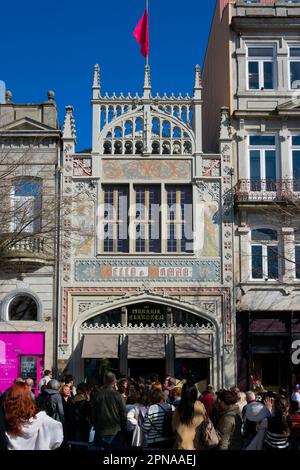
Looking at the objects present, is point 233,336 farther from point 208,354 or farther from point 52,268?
point 52,268

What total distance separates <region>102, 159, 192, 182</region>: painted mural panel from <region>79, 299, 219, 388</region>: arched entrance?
478 cm

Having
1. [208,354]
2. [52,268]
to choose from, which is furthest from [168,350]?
[52,268]

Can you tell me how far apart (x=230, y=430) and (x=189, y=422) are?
0.76 metres

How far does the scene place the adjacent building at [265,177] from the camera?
24484mm

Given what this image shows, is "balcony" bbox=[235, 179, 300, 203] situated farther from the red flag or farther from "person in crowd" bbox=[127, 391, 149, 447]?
"person in crowd" bbox=[127, 391, 149, 447]

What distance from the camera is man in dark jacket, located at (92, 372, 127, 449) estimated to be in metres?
10.7

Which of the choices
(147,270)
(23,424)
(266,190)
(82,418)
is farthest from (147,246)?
(23,424)

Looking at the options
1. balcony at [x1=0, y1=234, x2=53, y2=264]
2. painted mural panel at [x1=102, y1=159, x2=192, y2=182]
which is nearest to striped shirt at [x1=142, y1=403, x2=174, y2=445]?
balcony at [x1=0, y1=234, x2=53, y2=264]

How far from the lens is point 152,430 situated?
9.82 meters

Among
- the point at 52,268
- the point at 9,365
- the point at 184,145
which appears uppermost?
the point at 184,145

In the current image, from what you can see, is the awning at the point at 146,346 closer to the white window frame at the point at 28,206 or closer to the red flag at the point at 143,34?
the white window frame at the point at 28,206

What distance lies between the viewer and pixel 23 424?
21.3 ft

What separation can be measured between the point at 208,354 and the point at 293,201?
20.5 ft
